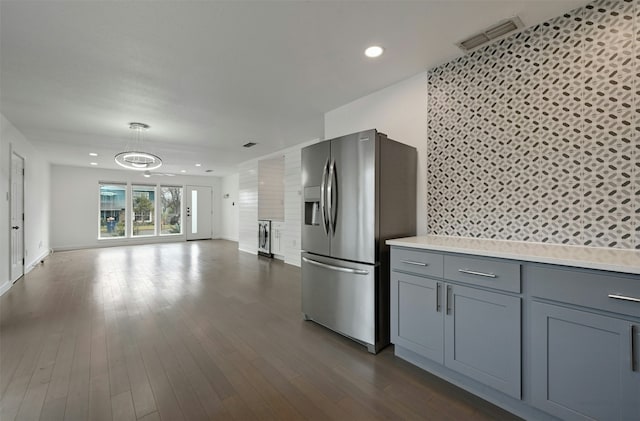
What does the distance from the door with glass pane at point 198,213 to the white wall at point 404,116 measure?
8.94m

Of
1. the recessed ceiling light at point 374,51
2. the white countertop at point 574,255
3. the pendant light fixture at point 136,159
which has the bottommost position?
the white countertop at point 574,255

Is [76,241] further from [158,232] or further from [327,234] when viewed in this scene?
[327,234]

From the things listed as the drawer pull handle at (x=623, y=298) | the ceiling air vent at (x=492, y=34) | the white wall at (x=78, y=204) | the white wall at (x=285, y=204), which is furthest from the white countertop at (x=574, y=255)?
the white wall at (x=78, y=204)

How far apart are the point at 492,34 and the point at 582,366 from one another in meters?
2.26

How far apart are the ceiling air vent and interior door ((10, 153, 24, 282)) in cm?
632

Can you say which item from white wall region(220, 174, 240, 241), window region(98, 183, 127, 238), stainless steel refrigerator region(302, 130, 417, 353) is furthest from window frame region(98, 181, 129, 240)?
stainless steel refrigerator region(302, 130, 417, 353)

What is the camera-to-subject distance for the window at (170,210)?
1008 centimetres

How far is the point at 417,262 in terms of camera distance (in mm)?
2131

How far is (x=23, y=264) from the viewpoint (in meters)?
5.08

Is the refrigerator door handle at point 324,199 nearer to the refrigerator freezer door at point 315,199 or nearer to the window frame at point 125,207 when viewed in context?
the refrigerator freezer door at point 315,199

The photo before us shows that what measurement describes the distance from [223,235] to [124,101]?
8.39m

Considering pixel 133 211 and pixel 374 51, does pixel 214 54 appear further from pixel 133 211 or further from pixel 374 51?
pixel 133 211

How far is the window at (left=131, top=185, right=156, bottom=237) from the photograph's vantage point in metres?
9.58

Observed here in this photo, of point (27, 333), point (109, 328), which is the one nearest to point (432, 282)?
point (109, 328)
